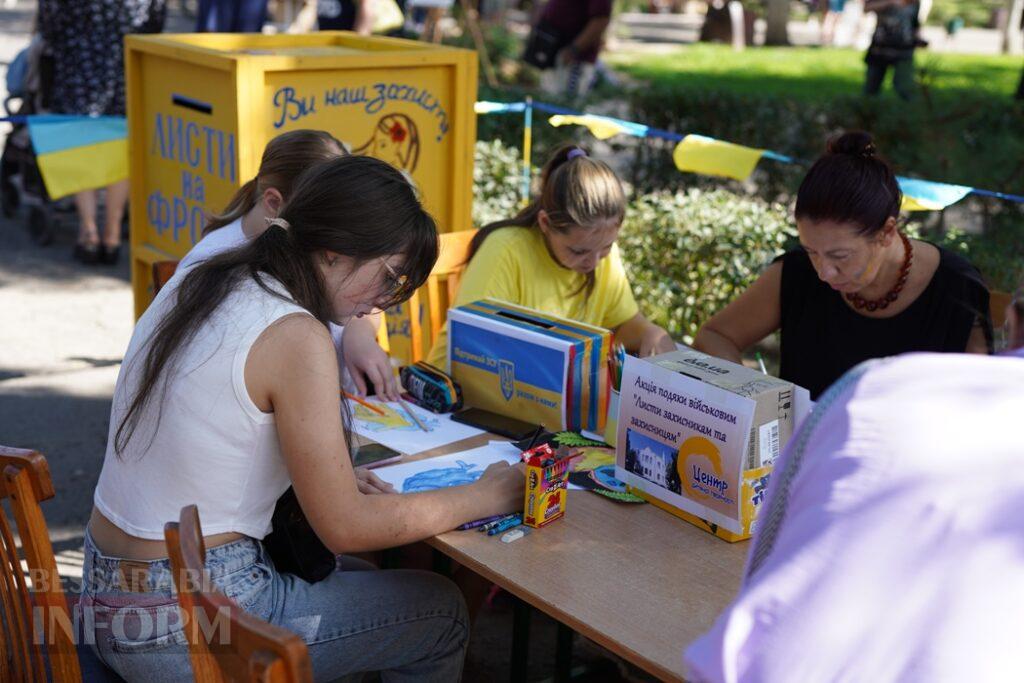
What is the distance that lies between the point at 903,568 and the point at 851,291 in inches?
75.2

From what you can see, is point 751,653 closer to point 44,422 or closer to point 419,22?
point 44,422

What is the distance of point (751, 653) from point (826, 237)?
1.83 meters

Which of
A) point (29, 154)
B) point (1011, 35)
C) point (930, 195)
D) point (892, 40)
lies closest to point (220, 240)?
point (930, 195)

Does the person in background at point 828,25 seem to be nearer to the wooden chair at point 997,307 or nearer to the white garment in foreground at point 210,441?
the wooden chair at point 997,307

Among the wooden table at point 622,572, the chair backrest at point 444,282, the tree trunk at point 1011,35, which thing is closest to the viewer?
the wooden table at point 622,572

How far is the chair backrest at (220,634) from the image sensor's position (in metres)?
1.33

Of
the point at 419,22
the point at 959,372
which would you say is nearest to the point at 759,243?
the point at 959,372

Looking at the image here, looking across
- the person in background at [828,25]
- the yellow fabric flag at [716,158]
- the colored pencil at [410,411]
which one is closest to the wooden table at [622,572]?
the colored pencil at [410,411]

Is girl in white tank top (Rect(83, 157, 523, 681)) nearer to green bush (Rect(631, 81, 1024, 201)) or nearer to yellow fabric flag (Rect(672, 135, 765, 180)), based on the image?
yellow fabric flag (Rect(672, 135, 765, 180))

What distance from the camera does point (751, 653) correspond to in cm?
111

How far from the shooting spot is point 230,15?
244 inches

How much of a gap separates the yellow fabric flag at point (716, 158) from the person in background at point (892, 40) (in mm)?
5414

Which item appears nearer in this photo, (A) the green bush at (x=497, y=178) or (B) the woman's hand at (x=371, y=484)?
(B) the woman's hand at (x=371, y=484)

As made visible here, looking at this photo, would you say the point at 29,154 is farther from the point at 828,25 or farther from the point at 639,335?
the point at 828,25
